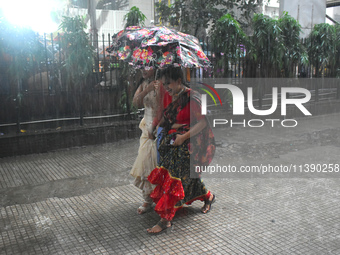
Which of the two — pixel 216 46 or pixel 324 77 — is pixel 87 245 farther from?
pixel 324 77

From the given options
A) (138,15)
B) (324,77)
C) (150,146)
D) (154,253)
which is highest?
(138,15)

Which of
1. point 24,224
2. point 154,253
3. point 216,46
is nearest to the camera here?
point 154,253

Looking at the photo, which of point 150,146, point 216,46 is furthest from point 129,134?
point 150,146

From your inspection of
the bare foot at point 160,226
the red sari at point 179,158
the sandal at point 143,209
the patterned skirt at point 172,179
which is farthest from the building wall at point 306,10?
the bare foot at point 160,226

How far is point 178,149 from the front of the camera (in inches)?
158

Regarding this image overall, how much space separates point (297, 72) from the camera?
41.2 feet

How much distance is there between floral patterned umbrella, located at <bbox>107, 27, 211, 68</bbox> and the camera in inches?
150

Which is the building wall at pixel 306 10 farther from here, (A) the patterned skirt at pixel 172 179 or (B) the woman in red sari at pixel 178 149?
(A) the patterned skirt at pixel 172 179

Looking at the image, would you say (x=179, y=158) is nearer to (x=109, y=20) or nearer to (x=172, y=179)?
(x=172, y=179)

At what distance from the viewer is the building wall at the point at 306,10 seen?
16609 millimetres

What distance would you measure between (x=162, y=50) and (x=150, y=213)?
6.64 feet

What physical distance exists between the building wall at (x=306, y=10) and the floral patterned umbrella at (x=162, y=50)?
14.2 meters

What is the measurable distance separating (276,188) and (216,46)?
5825mm

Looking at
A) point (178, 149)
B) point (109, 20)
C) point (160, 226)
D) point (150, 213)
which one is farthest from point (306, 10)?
point (160, 226)
